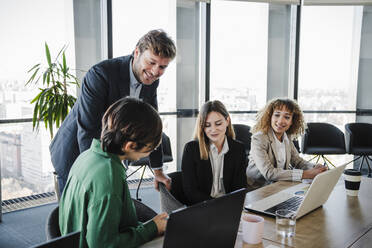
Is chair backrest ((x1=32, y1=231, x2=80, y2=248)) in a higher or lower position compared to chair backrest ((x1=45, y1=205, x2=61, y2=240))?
higher

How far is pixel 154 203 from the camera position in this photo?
13.4 ft

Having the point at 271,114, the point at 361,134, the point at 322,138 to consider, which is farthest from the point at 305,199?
the point at 361,134

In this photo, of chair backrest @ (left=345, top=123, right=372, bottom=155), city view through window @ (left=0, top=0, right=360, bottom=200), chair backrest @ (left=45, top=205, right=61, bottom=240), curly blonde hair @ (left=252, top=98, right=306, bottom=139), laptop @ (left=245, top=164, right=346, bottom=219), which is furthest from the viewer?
chair backrest @ (left=345, top=123, right=372, bottom=155)

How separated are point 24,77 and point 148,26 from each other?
177 centimetres

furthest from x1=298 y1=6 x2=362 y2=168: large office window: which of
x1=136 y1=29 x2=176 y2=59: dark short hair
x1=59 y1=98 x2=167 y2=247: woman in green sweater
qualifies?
x1=59 y1=98 x2=167 y2=247: woman in green sweater

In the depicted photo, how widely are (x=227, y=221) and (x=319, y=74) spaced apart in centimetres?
500

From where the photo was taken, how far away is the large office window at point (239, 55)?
529 centimetres

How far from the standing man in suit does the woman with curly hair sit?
2.62 feet

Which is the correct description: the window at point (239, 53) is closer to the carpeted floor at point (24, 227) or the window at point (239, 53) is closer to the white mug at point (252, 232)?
the carpeted floor at point (24, 227)

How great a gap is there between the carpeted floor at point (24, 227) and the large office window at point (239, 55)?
2184 mm

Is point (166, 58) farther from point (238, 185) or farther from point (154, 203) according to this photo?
point (154, 203)

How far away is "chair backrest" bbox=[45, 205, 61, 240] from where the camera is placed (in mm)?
1269

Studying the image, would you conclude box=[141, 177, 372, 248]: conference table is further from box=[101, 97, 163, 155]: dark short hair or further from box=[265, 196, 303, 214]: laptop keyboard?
box=[101, 97, 163, 155]: dark short hair

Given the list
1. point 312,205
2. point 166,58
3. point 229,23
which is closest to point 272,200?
point 312,205
